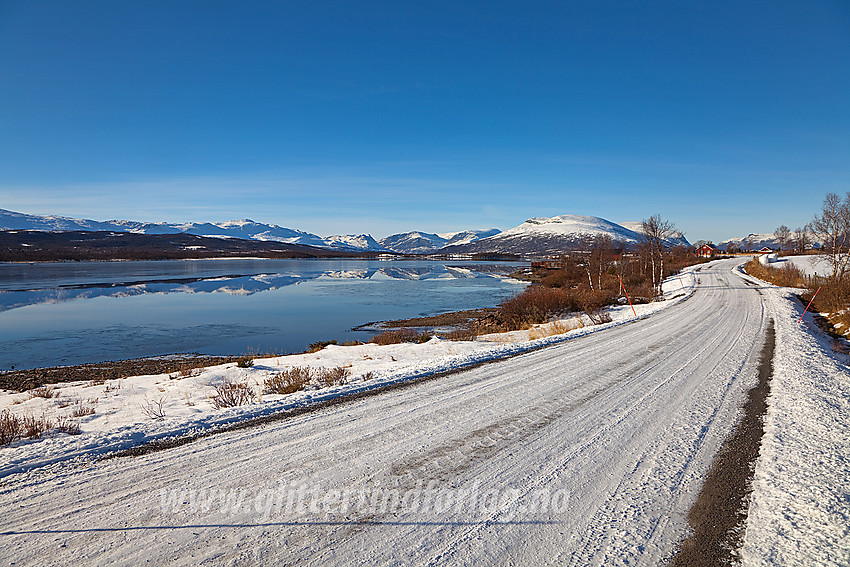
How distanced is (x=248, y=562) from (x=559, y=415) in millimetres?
4491

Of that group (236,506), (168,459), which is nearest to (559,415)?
(236,506)

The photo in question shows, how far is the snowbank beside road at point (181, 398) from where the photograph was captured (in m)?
4.95

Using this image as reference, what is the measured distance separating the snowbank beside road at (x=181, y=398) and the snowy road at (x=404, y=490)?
0.52m

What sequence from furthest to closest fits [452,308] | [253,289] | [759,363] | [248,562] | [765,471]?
1. [253,289]
2. [452,308]
3. [759,363]
4. [765,471]
5. [248,562]

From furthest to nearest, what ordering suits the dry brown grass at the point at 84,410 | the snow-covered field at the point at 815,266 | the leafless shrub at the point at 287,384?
the snow-covered field at the point at 815,266 → the leafless shrub at the point at 287,384 → the dry brown grass at the point at 84,410

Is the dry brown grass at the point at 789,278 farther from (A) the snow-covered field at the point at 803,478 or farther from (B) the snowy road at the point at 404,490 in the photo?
(B) the snowy road at the point at 404,490

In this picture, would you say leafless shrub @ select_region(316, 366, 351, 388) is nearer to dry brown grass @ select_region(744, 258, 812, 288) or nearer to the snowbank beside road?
the snowbank beside road

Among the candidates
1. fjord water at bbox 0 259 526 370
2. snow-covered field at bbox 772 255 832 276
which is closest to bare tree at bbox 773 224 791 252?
snow-covered field at bbox 772 255 832 276

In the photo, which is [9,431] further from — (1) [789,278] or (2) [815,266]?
(2) [815,266]

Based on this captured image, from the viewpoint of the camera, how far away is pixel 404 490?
414 cm

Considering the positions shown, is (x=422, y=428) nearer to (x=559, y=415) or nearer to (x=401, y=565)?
(x=559, y=415)

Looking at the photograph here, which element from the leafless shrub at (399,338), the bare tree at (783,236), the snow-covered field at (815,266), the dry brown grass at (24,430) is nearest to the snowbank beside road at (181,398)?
the dry brown grass at (24,430)

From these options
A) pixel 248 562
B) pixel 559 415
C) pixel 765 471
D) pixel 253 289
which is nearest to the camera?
pixel 248 562

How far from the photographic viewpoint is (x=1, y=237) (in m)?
189
